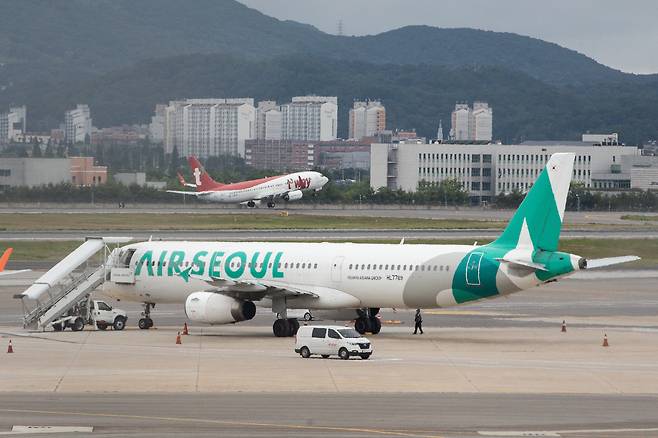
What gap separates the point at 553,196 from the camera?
183 feet

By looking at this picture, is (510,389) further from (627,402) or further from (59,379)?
(59,379)

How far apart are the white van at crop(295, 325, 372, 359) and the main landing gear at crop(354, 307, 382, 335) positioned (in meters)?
9.17

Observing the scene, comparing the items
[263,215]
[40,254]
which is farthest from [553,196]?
[263,215]

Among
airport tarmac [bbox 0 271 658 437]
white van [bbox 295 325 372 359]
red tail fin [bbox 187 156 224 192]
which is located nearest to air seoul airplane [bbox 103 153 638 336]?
airport tarmac [bbox 0 271 658 437]

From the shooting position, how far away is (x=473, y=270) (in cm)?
5675

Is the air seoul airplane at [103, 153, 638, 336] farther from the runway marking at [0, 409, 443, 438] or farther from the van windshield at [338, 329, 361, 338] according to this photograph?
the runway marking at [0, 409, 443, 438]

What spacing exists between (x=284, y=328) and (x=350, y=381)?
52.6 feet

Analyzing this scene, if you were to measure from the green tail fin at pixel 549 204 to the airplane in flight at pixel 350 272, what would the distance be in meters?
0.04

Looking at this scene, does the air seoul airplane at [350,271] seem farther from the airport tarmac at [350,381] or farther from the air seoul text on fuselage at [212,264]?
the airport tarmac at [350,381]

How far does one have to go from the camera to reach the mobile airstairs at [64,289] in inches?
2393

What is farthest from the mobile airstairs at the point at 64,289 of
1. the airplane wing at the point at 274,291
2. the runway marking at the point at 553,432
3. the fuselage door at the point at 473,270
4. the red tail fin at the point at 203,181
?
the red tail fin at the point at 203,181

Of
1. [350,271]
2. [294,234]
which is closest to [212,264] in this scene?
[350,271]

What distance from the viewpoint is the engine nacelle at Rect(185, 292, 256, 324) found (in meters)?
58.6

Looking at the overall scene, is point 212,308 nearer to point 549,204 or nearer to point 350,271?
point 350,271
